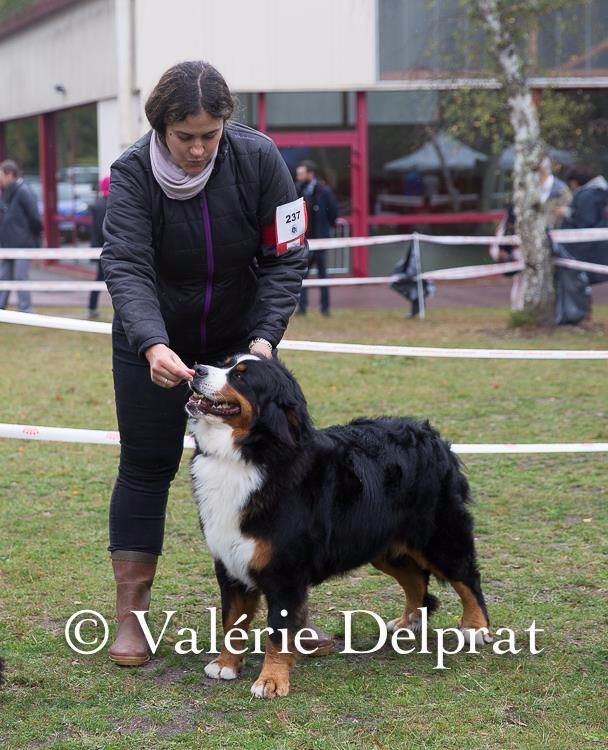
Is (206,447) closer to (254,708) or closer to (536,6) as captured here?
(254,708)

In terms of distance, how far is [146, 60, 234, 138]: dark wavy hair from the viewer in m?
3.64

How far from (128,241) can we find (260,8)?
611 inches

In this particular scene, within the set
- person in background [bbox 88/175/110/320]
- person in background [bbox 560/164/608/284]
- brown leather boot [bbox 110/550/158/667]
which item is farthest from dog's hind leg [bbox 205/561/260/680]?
→ person in background [bbox 560/164/608/284]

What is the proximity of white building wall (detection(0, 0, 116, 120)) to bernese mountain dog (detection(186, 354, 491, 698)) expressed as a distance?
1698cm

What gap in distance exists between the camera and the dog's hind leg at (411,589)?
448 cm

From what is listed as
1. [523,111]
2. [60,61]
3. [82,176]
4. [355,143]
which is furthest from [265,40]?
[82,176]

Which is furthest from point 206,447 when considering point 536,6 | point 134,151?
point 536,6

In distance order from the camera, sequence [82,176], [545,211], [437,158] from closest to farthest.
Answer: [545,211]
[437,158]
[82,176]

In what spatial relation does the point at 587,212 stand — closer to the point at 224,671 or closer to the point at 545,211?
the point at 545,211

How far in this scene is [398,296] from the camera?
18.2m

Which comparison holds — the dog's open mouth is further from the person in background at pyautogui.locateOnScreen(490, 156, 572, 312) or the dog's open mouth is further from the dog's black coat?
the person in background at pyautogui.locateOnScreen(490, 156, 572, 312)

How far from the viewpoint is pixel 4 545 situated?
5.68 m

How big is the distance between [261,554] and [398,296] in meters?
14.6

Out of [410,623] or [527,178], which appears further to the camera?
[527,178]
